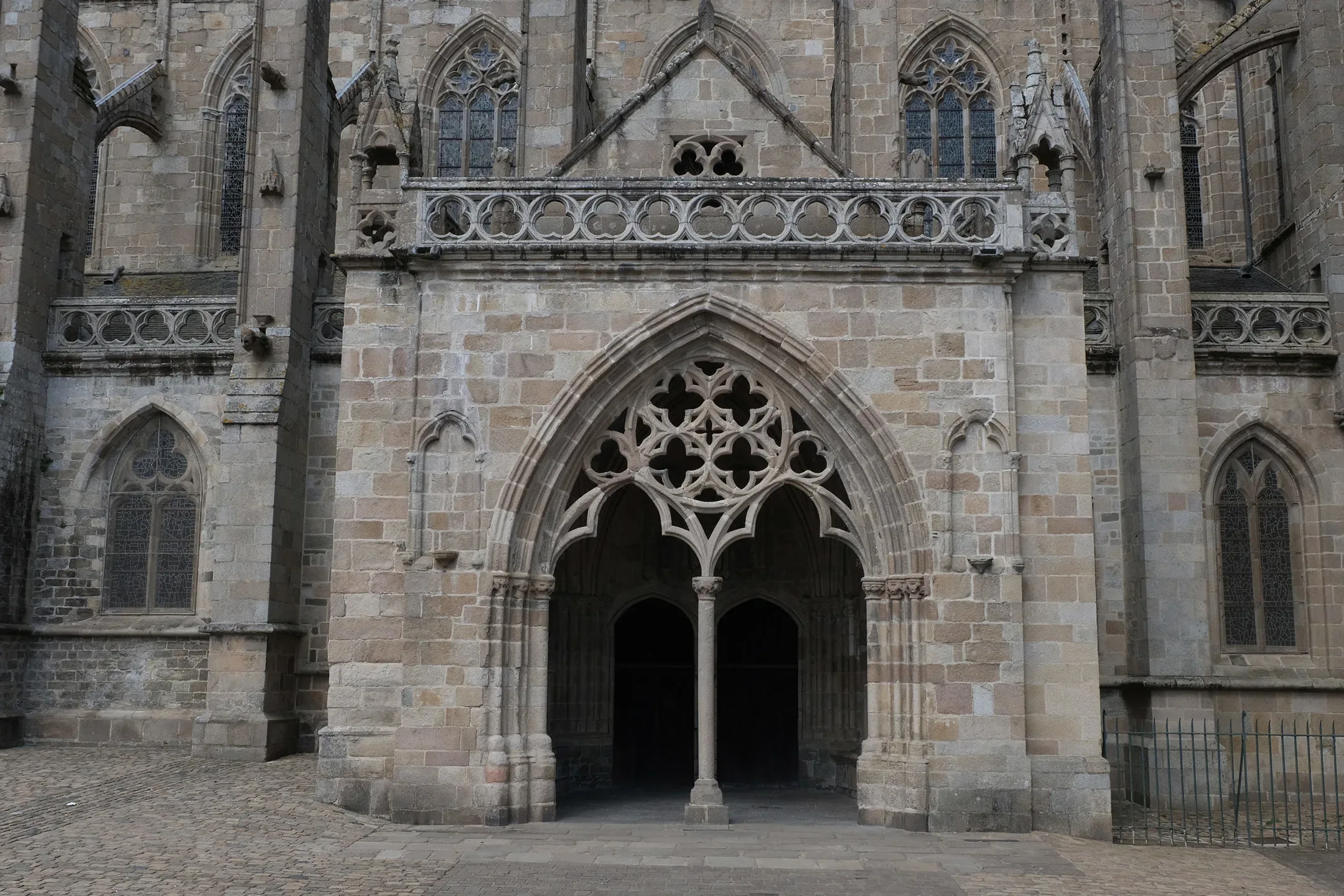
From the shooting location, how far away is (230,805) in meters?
12.4

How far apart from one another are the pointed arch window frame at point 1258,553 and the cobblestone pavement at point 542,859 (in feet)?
20.0

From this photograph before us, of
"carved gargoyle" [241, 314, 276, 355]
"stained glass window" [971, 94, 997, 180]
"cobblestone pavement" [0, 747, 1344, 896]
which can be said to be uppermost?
"stained glass window" [971, 94, 997, 180]

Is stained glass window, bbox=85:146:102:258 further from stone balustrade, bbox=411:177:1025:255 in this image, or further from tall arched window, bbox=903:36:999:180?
tall arched window, bbox=903:36:999:180

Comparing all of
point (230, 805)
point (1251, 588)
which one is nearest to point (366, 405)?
point (230, 805)

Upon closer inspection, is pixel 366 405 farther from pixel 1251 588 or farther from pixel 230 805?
pixel 1251 588

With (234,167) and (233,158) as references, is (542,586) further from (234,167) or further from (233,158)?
(233,158)

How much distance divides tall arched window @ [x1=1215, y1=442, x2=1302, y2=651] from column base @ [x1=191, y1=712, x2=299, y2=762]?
41.7 ft

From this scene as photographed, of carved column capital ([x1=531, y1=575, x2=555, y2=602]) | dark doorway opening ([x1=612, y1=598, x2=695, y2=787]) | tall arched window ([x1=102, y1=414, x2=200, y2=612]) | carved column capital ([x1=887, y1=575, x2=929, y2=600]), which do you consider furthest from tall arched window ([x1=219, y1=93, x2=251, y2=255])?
carved column capital ([x1=887, y1=575, x2=929, y2=600])

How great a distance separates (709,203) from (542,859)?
643 centimetres

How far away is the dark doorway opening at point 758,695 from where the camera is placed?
15570 mm

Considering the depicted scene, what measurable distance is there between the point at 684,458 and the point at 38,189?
34.3 ft

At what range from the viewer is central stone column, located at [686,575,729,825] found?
11.7 metres

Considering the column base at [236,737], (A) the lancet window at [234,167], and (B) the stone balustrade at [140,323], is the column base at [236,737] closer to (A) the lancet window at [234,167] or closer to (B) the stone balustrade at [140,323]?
(B) the stone balustrade at [140,323]

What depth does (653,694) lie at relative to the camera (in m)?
15.8
